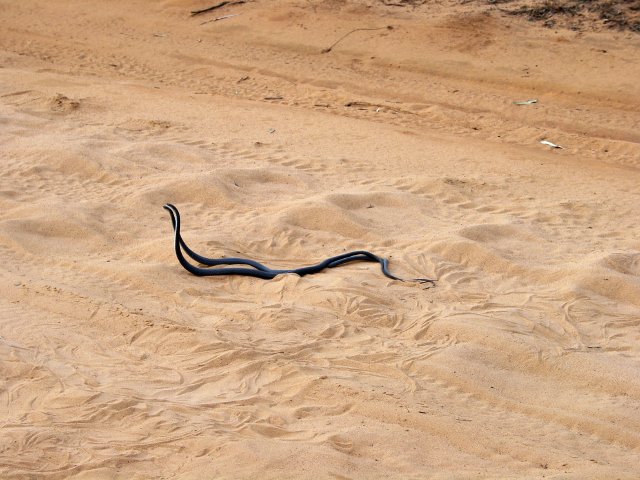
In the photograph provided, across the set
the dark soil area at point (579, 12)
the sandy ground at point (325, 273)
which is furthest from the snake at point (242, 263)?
the dark soil area at point (579, 12)

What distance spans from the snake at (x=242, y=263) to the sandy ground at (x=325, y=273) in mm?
81

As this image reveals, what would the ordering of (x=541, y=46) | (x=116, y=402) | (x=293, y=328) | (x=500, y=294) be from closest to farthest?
(x=116, y=402)
(x=293, y=328)
(x=500, y=294)
(x=541, y=46)

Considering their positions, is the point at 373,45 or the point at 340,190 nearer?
the point at 340,190

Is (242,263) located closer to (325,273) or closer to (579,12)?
(325,273)

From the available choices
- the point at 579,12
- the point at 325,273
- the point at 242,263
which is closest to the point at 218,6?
the point at 579,12

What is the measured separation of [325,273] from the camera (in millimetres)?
5457

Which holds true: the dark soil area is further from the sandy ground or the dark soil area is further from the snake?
the snake

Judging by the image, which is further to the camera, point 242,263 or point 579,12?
point 579,12

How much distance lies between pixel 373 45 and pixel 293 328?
8.25 meters

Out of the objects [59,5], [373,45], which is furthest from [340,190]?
[59,5]

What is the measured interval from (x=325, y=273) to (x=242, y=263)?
0.54 m

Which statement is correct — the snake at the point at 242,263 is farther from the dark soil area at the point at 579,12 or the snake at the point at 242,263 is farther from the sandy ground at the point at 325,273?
the dark soil area at the point at 579,12

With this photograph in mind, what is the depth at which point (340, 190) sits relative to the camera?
6887 millimetres

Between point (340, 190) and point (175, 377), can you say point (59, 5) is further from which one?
point (175, 377)
